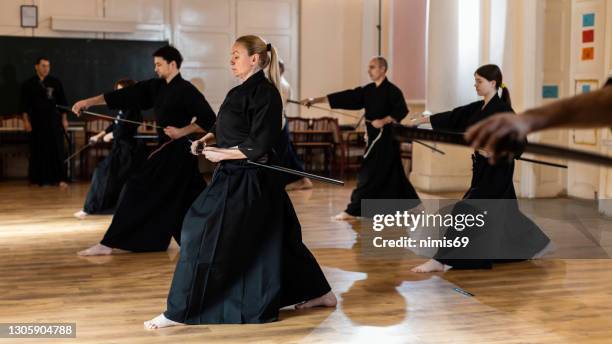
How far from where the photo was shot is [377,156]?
7.20 m

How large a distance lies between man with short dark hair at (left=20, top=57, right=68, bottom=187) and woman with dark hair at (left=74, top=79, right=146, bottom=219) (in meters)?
2.56

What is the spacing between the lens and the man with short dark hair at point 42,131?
32.9 ft

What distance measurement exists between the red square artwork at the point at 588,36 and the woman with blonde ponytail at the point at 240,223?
502 centimetres

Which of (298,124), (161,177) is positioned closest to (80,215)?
(161,177)

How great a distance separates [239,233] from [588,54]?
536cm

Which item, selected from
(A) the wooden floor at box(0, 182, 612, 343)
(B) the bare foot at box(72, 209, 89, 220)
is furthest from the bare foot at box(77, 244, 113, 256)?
(B) the bare foot at box(72, 209, 89, 220)

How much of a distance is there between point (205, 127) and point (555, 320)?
2.39 meters

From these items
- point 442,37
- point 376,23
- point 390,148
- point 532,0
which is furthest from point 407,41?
point 390,148

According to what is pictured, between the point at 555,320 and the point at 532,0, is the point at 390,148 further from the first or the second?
the point at 555,320

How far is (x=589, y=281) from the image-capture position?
16.0 feet

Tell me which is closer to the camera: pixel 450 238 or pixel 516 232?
pixel 450 238

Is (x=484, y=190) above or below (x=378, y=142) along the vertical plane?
below

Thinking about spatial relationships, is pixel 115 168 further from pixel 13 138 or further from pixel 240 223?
pixel 13 138

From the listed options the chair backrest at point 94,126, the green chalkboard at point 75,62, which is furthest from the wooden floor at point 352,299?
the green chalkboard at point 75,62
